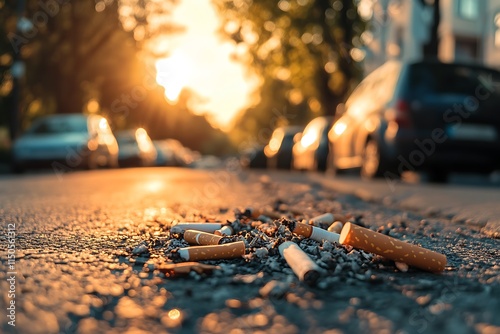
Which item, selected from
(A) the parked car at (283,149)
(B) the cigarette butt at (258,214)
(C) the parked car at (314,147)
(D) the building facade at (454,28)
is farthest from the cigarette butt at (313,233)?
(D) the building facade at (454,28)

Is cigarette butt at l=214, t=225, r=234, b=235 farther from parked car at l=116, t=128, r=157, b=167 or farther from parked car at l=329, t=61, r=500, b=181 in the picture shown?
parked car at l=116, t=128, r=157, b=167

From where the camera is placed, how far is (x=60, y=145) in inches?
645

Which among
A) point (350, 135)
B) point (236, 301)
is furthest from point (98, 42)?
point (236, 301)

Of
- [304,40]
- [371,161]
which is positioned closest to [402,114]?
[371,161]

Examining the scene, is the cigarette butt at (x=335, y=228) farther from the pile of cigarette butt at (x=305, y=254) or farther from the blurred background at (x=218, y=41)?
the blurred background at (x=218, y=41)

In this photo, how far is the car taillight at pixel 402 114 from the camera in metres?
8.88

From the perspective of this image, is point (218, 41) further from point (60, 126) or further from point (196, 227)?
point (196, 227)

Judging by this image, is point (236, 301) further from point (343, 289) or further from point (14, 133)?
point (14, 133)

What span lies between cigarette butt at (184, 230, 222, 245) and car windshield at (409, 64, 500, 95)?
5.95m

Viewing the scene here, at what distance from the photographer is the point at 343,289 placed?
2623 mm

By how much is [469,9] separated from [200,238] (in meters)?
33.5

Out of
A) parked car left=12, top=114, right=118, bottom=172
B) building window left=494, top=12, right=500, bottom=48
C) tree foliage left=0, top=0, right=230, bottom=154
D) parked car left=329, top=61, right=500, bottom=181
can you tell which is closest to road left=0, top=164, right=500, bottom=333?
parked car left=329, top=61, right=500, bottom=181

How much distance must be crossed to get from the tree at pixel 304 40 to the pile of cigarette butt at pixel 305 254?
22.6 metres

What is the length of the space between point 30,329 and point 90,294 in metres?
0.45
